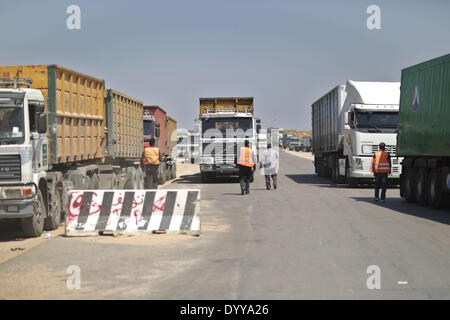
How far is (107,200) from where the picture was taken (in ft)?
37.4

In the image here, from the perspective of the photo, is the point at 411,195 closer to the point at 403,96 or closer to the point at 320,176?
the point at 403,96

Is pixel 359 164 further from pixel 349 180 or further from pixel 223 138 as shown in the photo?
pixel 223 138

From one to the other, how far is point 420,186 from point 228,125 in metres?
11.6

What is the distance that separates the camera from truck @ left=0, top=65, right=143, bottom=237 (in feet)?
36.6

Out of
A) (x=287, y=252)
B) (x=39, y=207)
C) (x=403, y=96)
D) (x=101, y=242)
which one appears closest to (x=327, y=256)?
(x=287, y=252)

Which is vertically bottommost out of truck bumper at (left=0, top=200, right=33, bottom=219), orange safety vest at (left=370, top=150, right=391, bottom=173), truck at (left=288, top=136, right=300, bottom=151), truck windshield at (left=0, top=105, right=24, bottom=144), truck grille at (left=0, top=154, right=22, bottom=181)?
truck at (left=288, top=136, right=300, bottom=151)

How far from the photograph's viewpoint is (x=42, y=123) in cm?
1169

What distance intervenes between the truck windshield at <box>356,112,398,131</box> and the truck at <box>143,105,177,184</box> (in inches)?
333

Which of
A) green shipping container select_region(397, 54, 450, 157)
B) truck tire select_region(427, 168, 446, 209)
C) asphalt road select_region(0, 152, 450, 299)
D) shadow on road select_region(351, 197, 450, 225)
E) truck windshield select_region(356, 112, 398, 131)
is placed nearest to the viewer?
asphalt road select_region(0, 152, 450, 299)

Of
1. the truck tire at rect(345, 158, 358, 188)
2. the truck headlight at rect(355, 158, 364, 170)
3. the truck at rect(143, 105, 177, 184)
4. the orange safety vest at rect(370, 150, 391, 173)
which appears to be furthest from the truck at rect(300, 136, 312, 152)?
Result: the orange safety vest at rect(370, 150, 391, 173)

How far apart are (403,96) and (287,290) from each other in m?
13.2

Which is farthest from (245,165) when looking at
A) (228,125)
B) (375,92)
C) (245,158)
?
(228,125)

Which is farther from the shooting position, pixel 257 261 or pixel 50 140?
pixel 50 140

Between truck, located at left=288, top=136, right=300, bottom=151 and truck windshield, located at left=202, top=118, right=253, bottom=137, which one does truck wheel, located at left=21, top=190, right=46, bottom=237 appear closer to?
truck windshield, located at left=202, top=118, right=253, bottom=137
